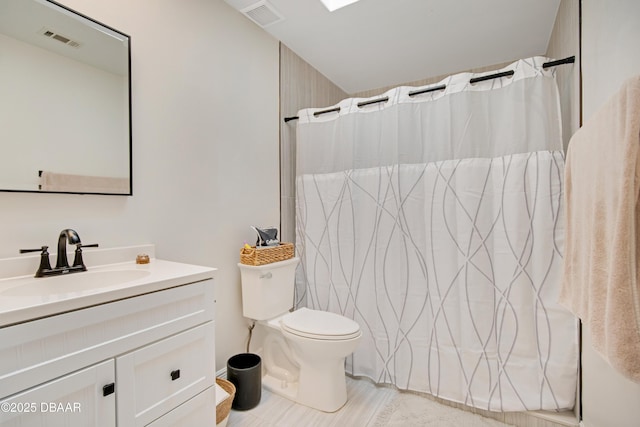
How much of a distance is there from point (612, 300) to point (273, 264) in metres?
1.51

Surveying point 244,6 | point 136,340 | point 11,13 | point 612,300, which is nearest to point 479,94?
point 612,300

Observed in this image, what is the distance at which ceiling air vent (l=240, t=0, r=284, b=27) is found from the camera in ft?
5.98

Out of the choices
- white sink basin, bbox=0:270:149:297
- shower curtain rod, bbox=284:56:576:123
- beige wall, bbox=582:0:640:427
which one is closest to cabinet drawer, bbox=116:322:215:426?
white sink basin, bbox=0:270:149:297

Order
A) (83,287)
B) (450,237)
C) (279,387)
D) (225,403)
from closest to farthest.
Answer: (83,287), (225,403), (450,237), (279,387)

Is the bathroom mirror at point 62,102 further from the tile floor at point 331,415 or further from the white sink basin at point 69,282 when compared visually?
the tile floor at point 331,415

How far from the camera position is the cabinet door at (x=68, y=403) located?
709 mm

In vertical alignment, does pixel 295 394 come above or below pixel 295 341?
below

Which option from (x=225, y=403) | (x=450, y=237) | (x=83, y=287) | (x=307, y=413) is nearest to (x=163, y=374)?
(x=83, y=287)

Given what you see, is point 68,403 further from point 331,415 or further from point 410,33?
point 410,33

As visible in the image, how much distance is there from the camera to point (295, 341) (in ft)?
5.48

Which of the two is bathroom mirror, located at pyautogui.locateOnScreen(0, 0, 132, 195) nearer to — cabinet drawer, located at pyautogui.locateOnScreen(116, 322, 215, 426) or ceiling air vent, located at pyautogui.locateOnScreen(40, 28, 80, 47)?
ceiling air vent, located at pyautogui.locateOnScreen(40, 28, 80, 47)

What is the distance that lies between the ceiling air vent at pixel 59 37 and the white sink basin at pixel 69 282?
0.91 meters

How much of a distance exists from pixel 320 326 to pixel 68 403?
1.12m

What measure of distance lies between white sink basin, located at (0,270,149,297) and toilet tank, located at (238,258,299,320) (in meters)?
0.69
